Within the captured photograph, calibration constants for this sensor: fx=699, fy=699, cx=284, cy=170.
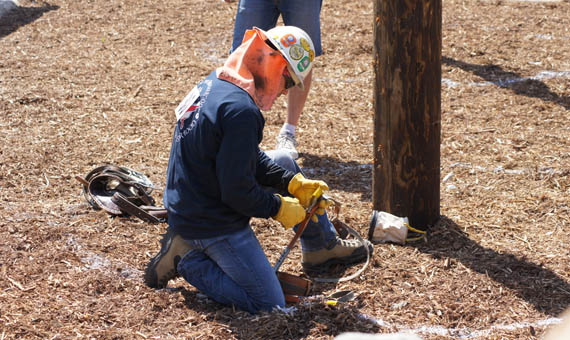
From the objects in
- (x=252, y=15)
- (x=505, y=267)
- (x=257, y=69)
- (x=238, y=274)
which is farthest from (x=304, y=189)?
(x=252, y=15)

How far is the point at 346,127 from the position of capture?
6.59m

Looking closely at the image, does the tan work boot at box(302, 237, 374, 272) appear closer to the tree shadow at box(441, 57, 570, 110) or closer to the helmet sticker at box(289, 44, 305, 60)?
the helmet sticker at box(289, 44, 305, 60)

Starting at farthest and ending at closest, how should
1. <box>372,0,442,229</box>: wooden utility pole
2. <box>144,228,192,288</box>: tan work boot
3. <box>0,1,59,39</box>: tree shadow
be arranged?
<box>0,1,59,39</box>: tree shadow < <box>372,0,442,229</box>: wooden utility pole < <box>144,228,192,288</box>: tan work boot

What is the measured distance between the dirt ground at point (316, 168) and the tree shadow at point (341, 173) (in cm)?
2

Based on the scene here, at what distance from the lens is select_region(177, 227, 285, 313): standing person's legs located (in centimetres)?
356

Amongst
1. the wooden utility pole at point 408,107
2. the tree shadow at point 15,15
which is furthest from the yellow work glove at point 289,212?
the tree shadow at point 15,15

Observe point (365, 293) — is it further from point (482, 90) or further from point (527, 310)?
point (482, 90)

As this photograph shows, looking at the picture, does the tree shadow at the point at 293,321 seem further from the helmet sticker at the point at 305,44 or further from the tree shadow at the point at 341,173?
the tree shadow at the point at 341,173

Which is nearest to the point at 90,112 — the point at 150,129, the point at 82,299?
the point at 150,129

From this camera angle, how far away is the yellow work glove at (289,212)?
353 cm

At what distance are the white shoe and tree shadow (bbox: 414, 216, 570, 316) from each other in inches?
64.6

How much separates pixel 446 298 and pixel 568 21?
7.10 m

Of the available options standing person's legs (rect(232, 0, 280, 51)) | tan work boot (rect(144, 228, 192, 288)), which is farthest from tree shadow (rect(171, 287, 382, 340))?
standing person's legs (rect(232, 0, 280, 51))

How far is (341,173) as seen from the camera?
18.4ft
